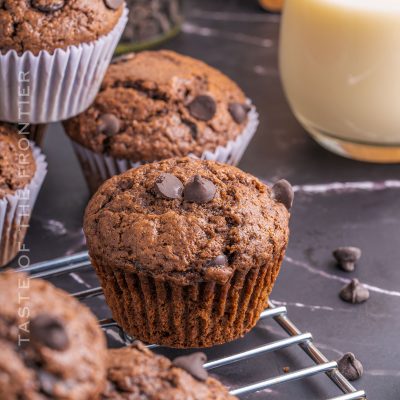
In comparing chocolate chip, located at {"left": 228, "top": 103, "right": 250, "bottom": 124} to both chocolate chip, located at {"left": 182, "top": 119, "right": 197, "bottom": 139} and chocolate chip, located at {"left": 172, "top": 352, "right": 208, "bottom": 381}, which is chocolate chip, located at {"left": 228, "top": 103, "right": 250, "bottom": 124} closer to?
chocolate chip, located at {"left": 182, "top": 119, "right": 197, "bottom": 139}

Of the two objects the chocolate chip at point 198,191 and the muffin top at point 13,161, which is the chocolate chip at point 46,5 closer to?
the muffin top at point 13,161

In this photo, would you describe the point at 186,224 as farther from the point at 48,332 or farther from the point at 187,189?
the point at 48,332

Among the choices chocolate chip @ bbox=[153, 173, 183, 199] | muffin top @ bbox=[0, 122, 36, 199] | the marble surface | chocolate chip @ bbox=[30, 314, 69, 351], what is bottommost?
the marble surface

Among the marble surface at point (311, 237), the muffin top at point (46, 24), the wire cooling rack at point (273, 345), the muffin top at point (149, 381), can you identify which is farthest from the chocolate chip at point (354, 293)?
the muffin top at point (46, 24)

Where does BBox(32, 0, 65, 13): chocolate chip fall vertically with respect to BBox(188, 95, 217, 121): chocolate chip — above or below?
above

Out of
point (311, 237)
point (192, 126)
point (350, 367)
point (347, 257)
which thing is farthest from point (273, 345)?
point (192, 126)

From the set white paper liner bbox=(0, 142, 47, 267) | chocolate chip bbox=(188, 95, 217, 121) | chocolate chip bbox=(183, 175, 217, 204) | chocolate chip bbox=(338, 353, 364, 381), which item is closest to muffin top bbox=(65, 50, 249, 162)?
chocolate chip bbox=(188, 95, 217, 121)

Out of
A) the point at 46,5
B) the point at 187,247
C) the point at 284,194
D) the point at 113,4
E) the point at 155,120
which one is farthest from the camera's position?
the point at 155,120
